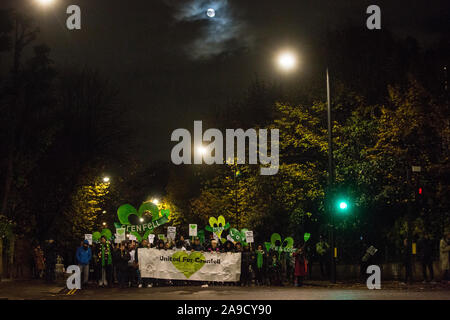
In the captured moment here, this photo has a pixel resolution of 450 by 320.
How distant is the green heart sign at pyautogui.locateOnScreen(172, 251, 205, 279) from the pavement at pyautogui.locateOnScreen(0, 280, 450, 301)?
1.10 m

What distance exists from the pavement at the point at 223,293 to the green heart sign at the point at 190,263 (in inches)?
43.2

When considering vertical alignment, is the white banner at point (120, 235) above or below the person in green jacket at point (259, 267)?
above

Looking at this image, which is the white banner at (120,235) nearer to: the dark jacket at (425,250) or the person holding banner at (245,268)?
the person holding banner at (245,268)

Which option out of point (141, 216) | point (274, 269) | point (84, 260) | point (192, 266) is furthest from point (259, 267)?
point (84, 260)

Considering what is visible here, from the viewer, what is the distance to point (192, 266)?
83.8 feet

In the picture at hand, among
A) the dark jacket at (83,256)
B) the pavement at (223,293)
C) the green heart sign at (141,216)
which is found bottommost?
the pavement at (223,293)

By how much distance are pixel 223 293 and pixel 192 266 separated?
4.50 metres

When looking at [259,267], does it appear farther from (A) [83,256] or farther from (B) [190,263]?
(A) [83,256]

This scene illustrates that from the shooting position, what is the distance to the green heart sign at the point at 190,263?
25531mm

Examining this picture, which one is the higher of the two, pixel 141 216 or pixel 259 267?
pixel 141 216

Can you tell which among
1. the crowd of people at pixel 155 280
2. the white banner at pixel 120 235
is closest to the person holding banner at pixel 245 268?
the crowd of people at pixel 155 280

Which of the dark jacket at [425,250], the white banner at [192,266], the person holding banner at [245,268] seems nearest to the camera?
the dark jacket at [425,250]

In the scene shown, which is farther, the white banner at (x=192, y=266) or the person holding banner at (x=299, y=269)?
the person holding banner at (x=299, y=269)

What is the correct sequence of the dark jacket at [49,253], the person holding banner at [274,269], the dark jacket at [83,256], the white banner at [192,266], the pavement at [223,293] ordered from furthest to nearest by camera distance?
the dark jacket at [49,253] → the person holding banner at [274,269] → the dark jacket at [83,256] → the white banner at [192,266] → the pavement at [223,293]
